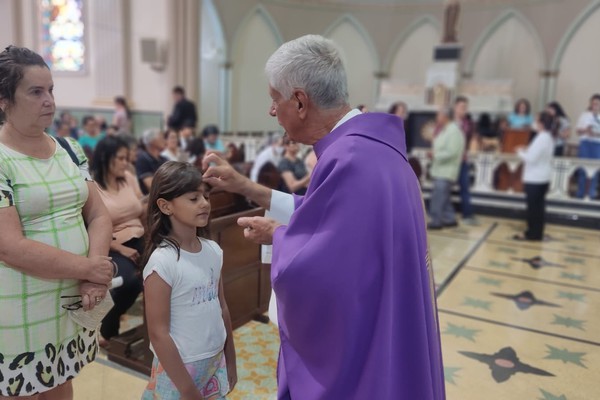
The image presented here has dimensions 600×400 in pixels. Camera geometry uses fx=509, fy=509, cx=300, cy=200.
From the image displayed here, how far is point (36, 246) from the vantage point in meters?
1.54

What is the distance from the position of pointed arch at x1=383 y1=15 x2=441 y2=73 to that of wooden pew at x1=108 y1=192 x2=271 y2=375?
11630mm

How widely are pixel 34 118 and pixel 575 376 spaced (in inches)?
123

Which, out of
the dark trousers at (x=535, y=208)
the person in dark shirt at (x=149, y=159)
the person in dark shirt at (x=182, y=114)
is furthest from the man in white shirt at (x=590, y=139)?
the person in dark shirt at (x=182, y=114)

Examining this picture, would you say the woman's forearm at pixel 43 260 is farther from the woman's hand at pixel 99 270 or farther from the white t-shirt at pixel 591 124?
the white t-shirt at pixel 591 124

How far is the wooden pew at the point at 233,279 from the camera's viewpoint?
9.66ft

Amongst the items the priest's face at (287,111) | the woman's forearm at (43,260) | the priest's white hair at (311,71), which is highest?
the priest's white hair at (311,71)

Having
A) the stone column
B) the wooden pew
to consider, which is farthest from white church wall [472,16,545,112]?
the wooden pew

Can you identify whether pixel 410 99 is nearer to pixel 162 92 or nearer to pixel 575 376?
pixel 162 92

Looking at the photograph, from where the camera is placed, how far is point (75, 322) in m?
1.73

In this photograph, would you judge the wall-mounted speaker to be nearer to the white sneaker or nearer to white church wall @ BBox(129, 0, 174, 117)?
white church wall @ BBox(129, 0, 174, 117)

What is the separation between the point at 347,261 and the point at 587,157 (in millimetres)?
8201

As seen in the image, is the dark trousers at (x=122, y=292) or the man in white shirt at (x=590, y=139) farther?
the man in white shirt at (x=590, y=139)

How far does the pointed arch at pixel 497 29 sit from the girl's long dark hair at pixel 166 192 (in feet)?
41.0

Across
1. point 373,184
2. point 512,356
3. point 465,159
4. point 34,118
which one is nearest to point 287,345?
point 373,184
